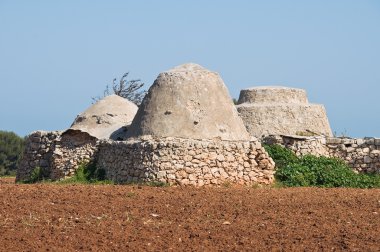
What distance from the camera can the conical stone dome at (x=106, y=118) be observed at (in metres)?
21.4

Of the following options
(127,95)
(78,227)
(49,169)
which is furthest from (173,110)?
(127,95)

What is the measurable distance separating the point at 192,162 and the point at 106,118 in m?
5.15

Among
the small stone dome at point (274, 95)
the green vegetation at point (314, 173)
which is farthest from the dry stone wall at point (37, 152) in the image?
the small stone dome at point (274, 95)

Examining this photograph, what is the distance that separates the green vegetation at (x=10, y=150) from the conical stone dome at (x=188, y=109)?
2832 cm

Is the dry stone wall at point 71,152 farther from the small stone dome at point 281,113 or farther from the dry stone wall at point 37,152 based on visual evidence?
the small stone dome at point 281,113

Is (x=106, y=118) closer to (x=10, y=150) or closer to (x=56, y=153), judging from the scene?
(x=56, y=153)

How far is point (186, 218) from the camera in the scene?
13.1 meters

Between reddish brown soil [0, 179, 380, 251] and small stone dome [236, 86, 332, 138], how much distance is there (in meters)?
5.98

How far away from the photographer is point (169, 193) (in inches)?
633

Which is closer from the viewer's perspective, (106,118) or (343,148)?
(343,148)

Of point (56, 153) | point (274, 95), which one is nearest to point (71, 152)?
point (56, 153)

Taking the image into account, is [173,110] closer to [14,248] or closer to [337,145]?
[337,145]

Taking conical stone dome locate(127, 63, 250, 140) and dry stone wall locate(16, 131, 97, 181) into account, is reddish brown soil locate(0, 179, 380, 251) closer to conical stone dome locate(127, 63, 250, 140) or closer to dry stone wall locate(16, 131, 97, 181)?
conical stone dome locate(127, 63, 250, 140)

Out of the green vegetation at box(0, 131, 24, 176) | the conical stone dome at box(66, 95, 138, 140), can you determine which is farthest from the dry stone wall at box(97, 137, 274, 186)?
the green vegetation at box(0, 131, 24, 176)
